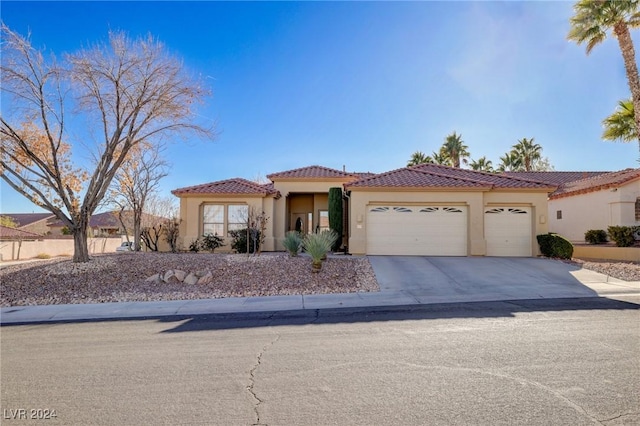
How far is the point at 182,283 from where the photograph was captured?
39.9 feet

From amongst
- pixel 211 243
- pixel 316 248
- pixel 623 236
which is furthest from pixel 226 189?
pixel 623 236

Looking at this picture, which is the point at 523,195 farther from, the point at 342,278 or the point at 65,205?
the point at 65,205

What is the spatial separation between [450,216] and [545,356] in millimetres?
12139

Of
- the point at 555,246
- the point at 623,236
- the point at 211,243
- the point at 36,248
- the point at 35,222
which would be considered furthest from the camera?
the point at 35,222

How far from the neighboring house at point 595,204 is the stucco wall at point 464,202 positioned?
5.38 m

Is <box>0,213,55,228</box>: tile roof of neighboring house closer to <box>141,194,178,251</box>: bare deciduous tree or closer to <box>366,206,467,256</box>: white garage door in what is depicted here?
<box>141,194,178,251</box>: bare deciduous tree

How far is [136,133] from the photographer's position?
48.6 ft

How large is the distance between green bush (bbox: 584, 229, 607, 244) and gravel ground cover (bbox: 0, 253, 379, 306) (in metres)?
13.5

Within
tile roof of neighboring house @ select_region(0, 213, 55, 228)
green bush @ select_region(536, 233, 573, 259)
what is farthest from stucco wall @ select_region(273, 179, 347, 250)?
tile roof of neighboring house @ select_region(0, 213, 55, 228)

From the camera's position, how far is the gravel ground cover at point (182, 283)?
433 inches

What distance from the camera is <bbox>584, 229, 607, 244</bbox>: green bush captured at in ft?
62.6

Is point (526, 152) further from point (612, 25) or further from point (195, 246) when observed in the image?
point (195, 246)

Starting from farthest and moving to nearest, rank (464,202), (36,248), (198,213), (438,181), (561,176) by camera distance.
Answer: (561,176), (36,248), (198,213), (438,181), (464,202)

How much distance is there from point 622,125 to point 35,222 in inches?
2380
